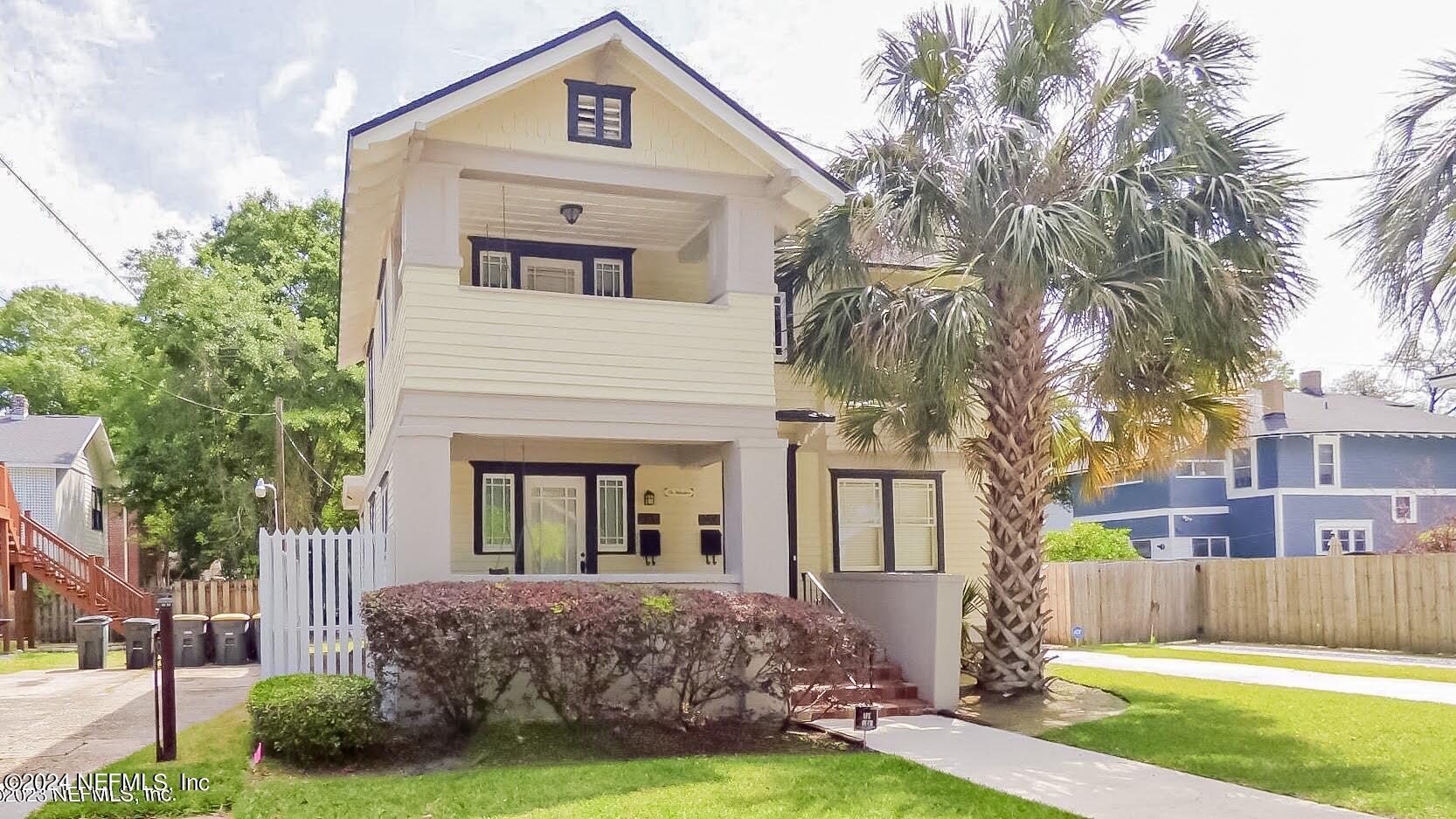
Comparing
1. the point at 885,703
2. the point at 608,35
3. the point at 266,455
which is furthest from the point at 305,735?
the point at 266,455

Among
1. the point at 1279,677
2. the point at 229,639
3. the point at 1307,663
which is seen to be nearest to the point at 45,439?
the point at 229,639

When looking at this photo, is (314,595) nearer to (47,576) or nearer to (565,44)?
(565,44)

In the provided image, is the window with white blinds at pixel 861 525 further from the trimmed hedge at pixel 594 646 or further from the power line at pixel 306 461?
the power line at pixel 306 461

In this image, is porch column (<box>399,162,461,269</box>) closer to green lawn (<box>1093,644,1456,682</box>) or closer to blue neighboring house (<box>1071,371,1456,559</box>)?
green lawn (<box>1093,644,1456,682</box>)

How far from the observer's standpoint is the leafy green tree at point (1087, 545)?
1225 inches

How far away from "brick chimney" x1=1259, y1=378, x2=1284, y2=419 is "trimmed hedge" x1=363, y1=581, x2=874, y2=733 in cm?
2707

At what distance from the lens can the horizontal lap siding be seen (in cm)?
1308

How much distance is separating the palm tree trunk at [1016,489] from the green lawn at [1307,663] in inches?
219

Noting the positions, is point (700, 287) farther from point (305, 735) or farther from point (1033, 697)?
point (305, 735)

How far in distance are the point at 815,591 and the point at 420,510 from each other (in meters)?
6.34

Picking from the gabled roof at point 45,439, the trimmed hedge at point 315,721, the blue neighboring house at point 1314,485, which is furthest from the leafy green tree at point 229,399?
the blue neighboring house at point 1314,485

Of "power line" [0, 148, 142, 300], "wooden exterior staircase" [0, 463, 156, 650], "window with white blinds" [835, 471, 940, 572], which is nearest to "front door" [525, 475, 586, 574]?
"window with white blinds" [835, 471, 940, 572]

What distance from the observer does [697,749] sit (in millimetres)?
11594

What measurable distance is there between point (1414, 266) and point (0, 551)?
2690 centimetres
